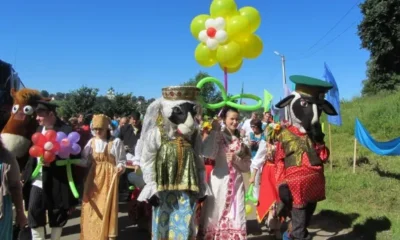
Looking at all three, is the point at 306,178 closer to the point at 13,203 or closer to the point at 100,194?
the point at 100,194

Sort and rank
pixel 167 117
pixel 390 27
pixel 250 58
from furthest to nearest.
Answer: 1. pixel 390 27
2. pixel 250 58
3. pixel 167 117

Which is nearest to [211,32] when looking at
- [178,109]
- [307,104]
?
[178,109]

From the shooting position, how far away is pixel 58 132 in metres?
5.14

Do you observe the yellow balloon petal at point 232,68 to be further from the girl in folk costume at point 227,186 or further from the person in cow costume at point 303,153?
the person in cow costume at point 303,153

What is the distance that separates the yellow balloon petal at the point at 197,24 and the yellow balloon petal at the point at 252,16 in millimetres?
501

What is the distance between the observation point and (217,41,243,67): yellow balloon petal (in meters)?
5.45

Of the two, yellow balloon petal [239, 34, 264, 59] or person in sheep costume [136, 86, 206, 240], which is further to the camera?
yellow balloon petal [239, 34, 264, 59]

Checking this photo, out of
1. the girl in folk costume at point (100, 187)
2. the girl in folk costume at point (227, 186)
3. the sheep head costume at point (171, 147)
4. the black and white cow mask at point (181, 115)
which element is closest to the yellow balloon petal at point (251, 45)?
Answer: the girl in folk costume at point (227, 186)

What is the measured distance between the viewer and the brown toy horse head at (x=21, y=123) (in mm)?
5250

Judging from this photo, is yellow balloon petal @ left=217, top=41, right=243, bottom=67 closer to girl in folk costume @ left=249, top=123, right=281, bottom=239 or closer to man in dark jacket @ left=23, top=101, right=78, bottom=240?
girl in folk costume @ left=249, top=123, right=281, bottom=239

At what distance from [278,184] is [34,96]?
3192 mm

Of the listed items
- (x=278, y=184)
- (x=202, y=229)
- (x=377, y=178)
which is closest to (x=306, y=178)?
(x=278, y=184)

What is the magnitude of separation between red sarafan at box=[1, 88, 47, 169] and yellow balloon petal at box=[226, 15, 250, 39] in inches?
100.0

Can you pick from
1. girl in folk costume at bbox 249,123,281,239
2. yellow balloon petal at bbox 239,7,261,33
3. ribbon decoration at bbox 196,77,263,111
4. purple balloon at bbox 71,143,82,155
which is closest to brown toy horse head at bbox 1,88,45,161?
purple balloon at bbox 71,143,82,155
